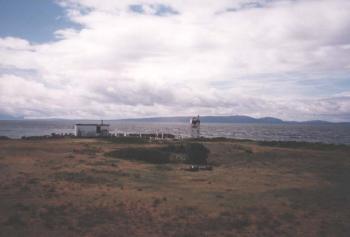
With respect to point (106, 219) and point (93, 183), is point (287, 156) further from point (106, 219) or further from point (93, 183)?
point (106, 219)

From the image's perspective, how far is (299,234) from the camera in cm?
1316

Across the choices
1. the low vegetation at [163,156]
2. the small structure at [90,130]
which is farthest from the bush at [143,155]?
the small structure at [90,130]

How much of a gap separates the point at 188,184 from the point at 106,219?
880cm

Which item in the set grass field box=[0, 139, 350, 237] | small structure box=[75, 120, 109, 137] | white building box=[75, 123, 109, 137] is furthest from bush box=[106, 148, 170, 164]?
white building box=[75, 123, 109, 137]

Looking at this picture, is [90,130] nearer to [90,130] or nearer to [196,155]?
[90,130]

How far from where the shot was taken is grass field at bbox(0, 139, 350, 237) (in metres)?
13.4

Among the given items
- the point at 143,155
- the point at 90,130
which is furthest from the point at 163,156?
the point at 90,130

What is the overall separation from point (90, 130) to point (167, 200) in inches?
2221

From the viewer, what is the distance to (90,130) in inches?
2822

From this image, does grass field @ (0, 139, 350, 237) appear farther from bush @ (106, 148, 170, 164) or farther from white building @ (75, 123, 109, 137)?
white building @ (75, 123, 109, 137)

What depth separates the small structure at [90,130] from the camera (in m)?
70.2

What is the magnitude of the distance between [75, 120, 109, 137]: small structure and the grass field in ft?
127

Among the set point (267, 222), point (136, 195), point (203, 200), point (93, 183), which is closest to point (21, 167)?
point (93, 183)

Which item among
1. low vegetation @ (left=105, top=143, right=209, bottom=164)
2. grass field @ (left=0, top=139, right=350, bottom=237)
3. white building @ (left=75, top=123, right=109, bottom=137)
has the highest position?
white building @ (left=75, top=123, right=109, bottom=137)
